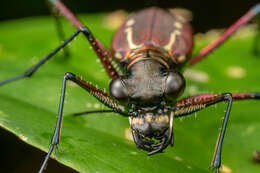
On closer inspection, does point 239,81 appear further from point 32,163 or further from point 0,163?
point 0,163

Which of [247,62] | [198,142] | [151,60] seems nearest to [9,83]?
[151,60]

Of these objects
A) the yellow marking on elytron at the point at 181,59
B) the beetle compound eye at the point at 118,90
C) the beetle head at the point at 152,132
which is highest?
the yellow marking on elytron at the point at 181,59

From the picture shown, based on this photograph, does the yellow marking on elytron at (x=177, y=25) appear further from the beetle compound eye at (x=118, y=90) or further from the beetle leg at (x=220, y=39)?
the beetle compound eye at (x=118, y=90)

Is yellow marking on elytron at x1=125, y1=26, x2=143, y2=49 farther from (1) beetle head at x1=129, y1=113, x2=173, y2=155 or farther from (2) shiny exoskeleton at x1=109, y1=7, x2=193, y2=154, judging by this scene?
(1) beetle head at x1=129, y1=113, x2=173, y2=155

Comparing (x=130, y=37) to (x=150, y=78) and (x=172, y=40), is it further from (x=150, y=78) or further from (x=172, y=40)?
(x=150, y=78)

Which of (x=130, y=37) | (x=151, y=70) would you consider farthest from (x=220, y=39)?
(x=151, y=70)

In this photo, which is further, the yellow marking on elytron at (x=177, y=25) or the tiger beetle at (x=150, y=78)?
the yellow marking on elytron at (x=177, y=25)

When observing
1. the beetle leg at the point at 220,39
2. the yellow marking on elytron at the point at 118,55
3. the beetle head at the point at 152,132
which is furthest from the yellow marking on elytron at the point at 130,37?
the beetle head at the point at 152,132
